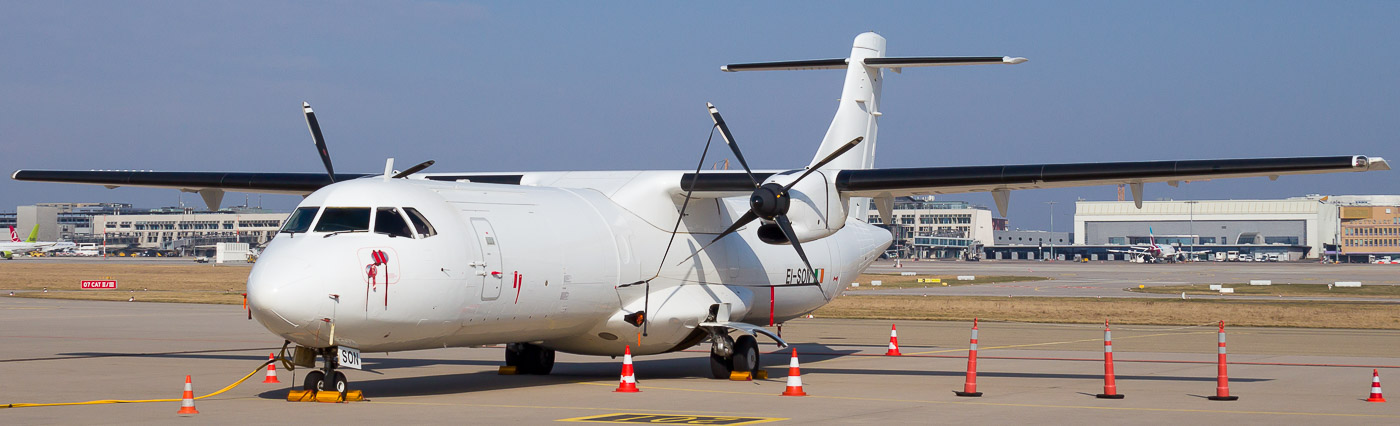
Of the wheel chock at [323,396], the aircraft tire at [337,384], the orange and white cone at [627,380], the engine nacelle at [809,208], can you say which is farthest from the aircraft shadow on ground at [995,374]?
the aircraft tire at [337,384]

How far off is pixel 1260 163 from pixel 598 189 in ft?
26.4

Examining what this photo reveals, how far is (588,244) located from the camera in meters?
14.5

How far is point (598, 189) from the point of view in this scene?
16.3 metres

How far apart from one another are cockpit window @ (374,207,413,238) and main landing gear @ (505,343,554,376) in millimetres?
4335

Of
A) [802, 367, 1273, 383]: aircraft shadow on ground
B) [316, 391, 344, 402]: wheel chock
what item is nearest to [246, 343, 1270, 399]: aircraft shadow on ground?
[802, 367, 1273, 383]: aircraft shadow on ground

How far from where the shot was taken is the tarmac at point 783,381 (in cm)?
1130

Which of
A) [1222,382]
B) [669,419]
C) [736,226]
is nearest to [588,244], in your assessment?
[736,226]

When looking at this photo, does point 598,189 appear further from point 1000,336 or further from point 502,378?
point 1000,336


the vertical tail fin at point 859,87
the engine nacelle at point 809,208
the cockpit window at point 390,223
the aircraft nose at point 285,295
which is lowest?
the aircraft nose at point 285,295

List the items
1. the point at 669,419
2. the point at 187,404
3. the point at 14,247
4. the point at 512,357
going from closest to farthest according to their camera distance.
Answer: the point at 669,419
the point at 187,404
the point at 512,357
the point at 14,247

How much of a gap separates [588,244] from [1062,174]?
583 centimetres

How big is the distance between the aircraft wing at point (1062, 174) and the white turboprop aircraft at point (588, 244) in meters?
0.03

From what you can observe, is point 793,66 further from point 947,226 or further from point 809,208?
point 947,226

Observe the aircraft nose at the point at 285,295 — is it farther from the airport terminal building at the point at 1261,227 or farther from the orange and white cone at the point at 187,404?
the airport terminal building at the point at 1261,227
